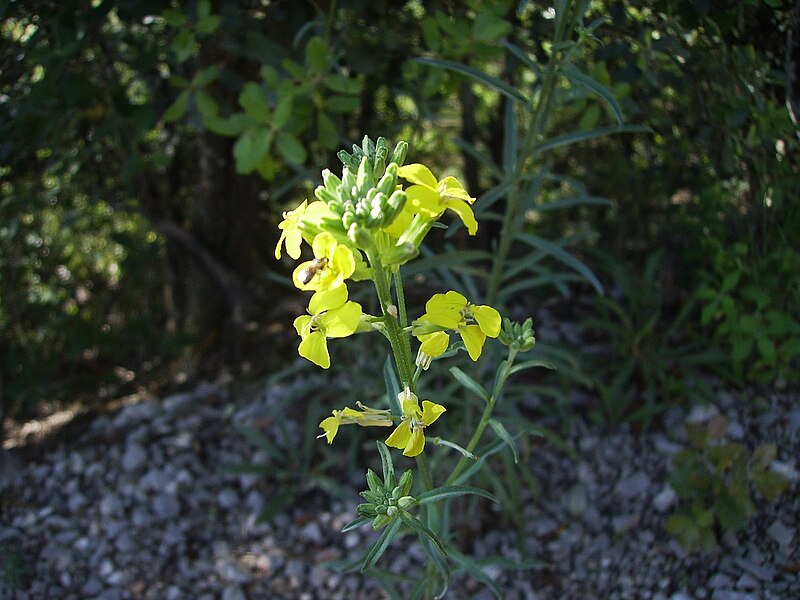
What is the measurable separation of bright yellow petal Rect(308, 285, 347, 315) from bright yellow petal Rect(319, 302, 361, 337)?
0.6 inches

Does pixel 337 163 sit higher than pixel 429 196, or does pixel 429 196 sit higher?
pixel 429 196

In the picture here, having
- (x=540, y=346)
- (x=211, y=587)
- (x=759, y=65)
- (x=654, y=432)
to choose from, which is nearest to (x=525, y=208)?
(x=540, y=346)

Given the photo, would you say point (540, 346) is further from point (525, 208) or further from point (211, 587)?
point (211, 587)

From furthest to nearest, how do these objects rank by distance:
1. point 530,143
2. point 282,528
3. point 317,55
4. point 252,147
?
point 282,528 → point 252,147 → point 317,55 → point 530,143

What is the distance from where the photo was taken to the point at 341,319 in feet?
4.28

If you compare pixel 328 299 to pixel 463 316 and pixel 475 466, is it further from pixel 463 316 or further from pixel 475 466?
pixel 475 466

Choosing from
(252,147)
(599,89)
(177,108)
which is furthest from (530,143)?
(177,108)

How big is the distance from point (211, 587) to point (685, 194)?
7.47ft

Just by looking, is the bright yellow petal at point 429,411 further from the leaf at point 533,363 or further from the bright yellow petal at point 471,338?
the leaf at point 533,363

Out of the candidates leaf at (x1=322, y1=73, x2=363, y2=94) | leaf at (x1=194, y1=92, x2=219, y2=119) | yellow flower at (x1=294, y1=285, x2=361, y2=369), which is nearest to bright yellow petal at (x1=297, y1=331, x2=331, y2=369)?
yellow flower at (x1=294, y1=285, x2=361, y2=369)

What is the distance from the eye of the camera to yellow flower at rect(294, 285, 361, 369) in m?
1.29

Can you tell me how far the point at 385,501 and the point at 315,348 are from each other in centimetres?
36

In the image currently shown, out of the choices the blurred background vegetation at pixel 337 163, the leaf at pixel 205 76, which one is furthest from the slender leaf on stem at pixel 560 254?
the leaf at pixel 205 76

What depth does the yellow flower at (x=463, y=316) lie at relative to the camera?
136cm
